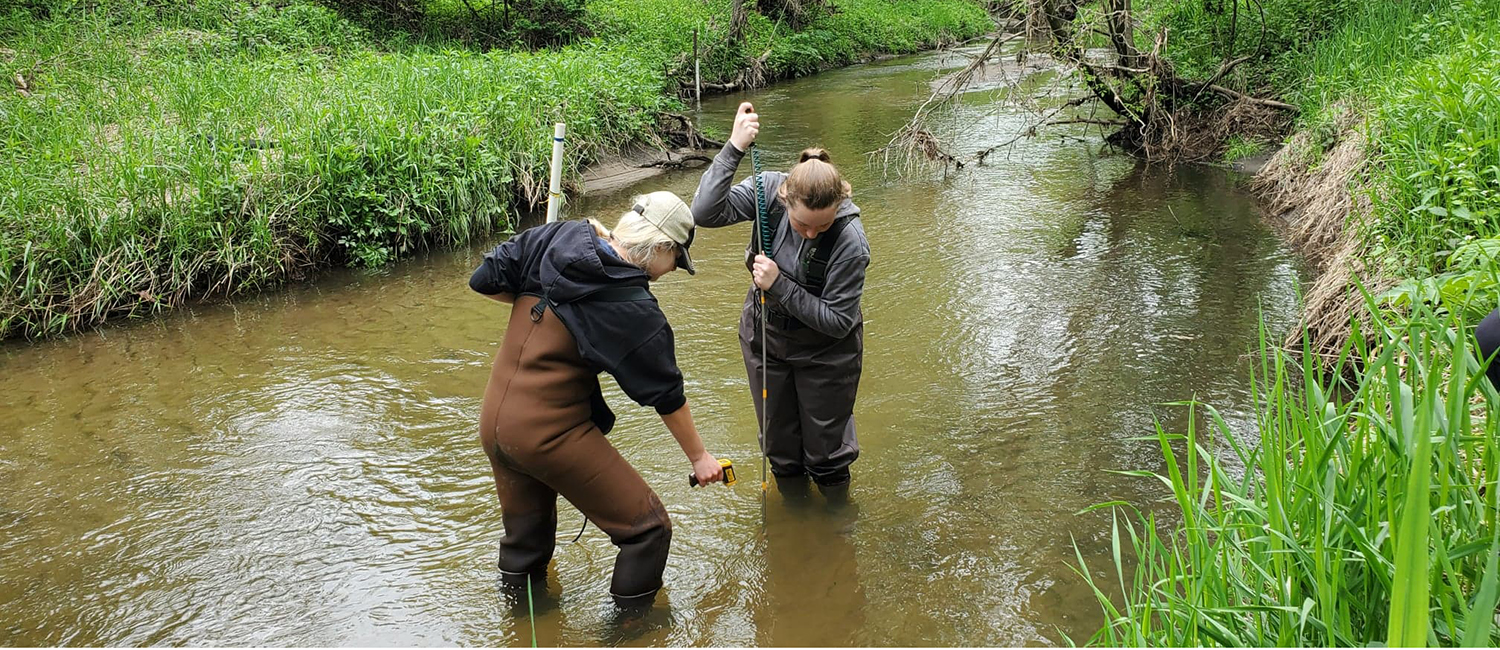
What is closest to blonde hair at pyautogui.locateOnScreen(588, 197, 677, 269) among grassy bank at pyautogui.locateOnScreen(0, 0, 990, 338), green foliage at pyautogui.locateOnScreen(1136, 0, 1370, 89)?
grassy bank at pyautogui.locateOnScreen(0, 0, 990, 338)

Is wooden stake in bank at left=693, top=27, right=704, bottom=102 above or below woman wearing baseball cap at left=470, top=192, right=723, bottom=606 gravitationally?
above

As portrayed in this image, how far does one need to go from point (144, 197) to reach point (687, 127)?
7.03 meters

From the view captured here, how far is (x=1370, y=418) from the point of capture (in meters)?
2.41

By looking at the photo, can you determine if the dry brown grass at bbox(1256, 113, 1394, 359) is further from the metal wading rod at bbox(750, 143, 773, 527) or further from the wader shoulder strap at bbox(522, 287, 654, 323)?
the wader shoulder strap at bbox(522, 287, 654, 323)

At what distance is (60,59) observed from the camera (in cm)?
1033

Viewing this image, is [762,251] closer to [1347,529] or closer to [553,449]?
[553,449]

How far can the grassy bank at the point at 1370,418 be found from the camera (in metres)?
2.11

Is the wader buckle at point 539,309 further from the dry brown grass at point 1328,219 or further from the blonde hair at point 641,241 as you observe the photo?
the dry brown grass at point 1328,219

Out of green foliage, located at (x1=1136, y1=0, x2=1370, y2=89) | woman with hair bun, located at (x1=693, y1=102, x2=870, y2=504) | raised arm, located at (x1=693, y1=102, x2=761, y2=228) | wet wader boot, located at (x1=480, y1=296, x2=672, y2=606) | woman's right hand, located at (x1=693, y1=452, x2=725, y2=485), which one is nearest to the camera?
wet wader boot, located at (x1=480, y1=296, x2=672, y2=606)

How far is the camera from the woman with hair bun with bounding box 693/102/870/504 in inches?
146

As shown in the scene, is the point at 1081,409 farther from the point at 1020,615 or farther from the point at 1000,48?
the point at 1000,48

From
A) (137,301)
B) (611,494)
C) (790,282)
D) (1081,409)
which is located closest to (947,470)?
(1081,409)

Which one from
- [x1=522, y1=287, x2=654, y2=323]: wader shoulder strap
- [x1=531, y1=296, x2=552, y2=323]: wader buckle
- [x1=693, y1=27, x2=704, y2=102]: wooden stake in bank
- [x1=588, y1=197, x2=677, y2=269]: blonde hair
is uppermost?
[x1=693, y1=27, x2=704, y2=102]: wooden stake in bank

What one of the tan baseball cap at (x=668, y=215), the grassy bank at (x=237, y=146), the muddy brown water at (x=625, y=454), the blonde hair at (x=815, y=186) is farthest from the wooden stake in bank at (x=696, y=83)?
the tan baseball cap at (x=668, y=215)
